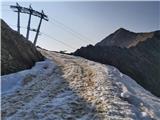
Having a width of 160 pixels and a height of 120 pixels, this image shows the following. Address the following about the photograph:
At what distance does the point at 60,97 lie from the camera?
633 inches

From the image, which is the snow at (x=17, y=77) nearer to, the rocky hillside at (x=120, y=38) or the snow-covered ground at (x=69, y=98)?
the snow-covered ground at (x=69, y=98)

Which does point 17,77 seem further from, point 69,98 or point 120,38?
point 120,38

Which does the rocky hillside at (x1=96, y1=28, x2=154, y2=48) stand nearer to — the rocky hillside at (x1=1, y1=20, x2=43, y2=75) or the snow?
the rocky hillside at (x1=1, y1=20, x2=43, y2=75)

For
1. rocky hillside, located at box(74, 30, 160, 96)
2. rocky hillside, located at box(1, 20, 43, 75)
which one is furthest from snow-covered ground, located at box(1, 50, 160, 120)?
rocky hillside, located at box(74, 30, 160, 96)

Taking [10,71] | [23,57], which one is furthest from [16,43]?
[10,71]

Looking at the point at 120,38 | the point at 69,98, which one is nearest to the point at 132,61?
the point at 69,98

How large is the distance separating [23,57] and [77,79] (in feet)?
18.9

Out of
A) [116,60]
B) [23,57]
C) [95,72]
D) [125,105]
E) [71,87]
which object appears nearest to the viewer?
[125,105]

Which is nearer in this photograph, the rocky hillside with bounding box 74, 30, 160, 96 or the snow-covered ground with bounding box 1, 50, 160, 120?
the snow-covered ground with bounding box 1, 50, 160, 120

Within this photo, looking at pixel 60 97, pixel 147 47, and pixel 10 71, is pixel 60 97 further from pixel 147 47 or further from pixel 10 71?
pixel 147 47

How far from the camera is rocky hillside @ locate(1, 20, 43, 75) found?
2077cm

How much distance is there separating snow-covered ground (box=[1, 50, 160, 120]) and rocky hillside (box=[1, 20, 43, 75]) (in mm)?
960

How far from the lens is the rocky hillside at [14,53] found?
2077 centimetres

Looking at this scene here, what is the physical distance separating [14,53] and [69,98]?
848 centimetres
